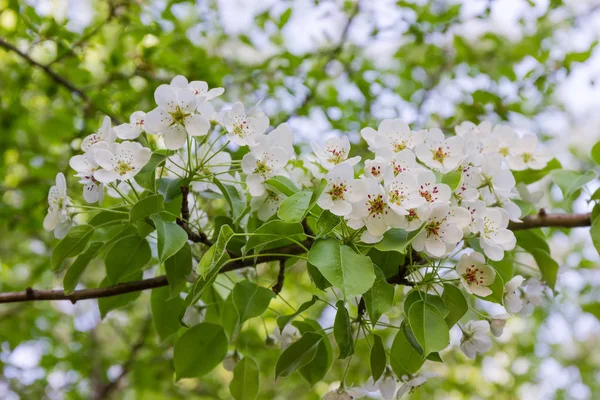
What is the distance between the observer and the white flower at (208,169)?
0.96 m

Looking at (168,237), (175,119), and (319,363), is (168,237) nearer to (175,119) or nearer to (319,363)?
(175,119)

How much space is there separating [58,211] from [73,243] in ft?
0.21

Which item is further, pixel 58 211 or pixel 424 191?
pixel 58 211

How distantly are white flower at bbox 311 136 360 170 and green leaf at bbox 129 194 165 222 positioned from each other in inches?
9.7

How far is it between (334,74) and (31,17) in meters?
1.15

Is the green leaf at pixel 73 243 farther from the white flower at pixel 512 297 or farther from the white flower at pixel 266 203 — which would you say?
the white flower at pixel 512 297

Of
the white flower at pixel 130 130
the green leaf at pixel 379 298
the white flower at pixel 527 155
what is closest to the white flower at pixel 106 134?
the white flower at pixel 130 130

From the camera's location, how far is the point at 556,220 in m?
1.12

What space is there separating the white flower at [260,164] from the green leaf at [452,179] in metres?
0.23

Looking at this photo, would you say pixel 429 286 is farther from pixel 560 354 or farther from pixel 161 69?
pixel 560 354

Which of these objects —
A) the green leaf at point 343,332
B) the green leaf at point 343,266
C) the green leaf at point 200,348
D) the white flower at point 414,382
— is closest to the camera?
the green leaf at point 343,266

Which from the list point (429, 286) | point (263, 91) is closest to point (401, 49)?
point (263, 91)

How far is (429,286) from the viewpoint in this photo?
890mm

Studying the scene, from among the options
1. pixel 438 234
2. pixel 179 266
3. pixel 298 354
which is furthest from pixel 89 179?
pixel 438 234
